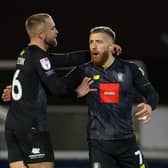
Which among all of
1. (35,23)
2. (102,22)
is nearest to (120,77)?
(35,23)

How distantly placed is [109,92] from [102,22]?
25.6 ft

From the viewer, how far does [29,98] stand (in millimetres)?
5867

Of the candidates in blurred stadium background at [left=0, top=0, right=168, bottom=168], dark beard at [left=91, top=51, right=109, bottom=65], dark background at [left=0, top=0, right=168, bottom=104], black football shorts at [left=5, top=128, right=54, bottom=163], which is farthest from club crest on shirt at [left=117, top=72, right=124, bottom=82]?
dark background at [left=0, top=0, right=168, bottom=104]

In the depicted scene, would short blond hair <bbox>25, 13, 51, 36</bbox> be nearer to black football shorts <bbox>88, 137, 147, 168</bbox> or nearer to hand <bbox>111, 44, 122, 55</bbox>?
hand <bbox>111, 44, 122, 55</bbox>

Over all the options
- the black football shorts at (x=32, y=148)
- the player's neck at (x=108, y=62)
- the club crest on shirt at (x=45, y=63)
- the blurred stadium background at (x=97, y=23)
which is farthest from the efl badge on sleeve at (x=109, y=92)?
the blurred stadium background at (x=97, y=23)

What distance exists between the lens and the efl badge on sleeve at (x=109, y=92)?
5.84m

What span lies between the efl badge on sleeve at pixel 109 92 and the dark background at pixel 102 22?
761 cm

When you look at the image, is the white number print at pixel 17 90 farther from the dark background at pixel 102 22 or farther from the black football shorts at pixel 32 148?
the dark background at pixel 102 22

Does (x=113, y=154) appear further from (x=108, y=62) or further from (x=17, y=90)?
(x=17, y=90)

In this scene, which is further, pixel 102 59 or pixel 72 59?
pixel 72 59

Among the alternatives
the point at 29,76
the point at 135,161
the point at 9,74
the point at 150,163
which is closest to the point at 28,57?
the point at 29,76

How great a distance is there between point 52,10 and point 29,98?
781 cm

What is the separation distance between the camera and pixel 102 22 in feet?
44.4

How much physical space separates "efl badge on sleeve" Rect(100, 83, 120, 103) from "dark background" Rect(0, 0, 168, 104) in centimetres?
761
